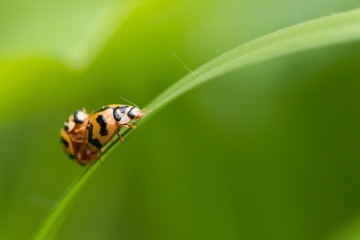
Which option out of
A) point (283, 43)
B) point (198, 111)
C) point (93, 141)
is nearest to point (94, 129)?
point (93, 141)

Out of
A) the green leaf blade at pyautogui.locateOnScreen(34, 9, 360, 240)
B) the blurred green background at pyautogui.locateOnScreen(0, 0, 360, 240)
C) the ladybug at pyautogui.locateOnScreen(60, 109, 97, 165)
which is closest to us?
the green leaf blade at pyautogui.locateOnScreen(34, 9, 360, 240)

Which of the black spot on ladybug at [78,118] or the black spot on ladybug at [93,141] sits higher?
the black spot on ladybug at [78,118]

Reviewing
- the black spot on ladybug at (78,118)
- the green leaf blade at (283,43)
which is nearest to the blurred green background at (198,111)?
the black spot on ladybug at (78,118)

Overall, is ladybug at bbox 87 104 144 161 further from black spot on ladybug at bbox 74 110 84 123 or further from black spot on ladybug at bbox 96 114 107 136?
black spot on ladybug at bbox 74 110 84 123

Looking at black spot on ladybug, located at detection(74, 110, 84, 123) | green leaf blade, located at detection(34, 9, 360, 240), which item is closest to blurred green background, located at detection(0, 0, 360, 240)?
black spot on ladybug, located at detection(74, 110, 84, 123)

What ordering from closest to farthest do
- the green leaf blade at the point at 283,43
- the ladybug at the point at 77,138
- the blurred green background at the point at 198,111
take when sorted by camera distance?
the green leaf blade at the point at 283,43, the ladybug at the point at 77,138, the blurred green background at the point at 198,111

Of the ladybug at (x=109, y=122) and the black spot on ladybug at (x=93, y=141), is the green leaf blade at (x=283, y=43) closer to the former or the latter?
the ladybug at (x=109, y=122)
